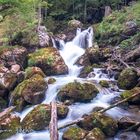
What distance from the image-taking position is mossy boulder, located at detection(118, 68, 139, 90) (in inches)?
655

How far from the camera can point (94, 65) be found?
20.4m

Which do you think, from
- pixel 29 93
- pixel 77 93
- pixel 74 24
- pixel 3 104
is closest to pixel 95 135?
pixel 77 93

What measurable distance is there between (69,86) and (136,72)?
3.53 meters

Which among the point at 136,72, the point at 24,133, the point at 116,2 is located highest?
the point at 116,2

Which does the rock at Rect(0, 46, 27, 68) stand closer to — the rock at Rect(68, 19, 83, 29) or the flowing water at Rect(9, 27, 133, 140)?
the flowing water at Rect(9, 27, 133, 140)

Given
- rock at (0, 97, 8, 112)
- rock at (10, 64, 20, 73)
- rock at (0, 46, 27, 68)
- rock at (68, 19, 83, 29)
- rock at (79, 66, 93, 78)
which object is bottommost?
rock at (0, 97, 8, 112)

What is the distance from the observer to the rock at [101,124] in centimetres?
1234

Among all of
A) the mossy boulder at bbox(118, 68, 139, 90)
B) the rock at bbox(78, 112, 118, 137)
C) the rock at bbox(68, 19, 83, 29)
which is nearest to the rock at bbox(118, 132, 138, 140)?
the rock at bbox(78, 112, 118, 137)

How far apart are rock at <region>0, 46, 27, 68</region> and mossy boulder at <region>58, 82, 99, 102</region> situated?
20.9 feet

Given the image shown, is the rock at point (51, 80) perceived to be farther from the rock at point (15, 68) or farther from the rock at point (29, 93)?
Result: the rock at point (15, 68)

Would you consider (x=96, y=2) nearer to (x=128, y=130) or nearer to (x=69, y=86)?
(x=69, y=86)

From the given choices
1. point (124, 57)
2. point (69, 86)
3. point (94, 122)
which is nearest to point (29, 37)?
point (124, 57)

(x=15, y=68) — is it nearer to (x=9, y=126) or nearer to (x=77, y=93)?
(x=77, y=93)

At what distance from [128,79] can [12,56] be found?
8219 millimetres
